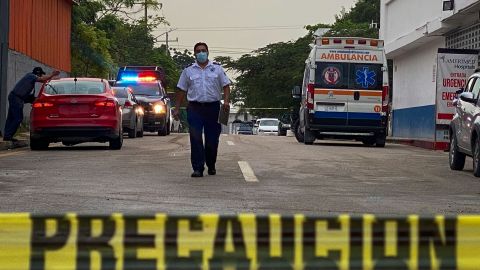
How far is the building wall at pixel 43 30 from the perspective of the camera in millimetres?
26639

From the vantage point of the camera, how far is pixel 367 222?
3.89 metres

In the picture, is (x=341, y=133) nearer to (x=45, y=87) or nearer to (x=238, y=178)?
(x=45, y=87)

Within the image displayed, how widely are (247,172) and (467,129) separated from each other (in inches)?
146

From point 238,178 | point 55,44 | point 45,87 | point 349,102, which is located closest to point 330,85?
point 349,102

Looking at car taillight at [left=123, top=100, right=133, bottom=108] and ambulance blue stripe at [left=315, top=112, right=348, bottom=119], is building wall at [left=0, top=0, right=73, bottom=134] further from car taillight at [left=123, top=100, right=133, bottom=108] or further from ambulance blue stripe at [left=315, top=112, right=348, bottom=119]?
ambulance blue stripe at [left=315, top=112, right=348, bottom=119]

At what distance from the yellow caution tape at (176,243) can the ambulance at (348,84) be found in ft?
58.3

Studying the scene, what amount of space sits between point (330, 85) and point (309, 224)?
17948mm

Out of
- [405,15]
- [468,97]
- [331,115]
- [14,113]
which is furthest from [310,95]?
[405,15]

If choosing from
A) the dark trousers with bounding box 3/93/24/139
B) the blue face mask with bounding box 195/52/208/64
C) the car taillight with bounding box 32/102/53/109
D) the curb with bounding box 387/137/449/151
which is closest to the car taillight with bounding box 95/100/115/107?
the car taillight with bounding box 32/102/53/109

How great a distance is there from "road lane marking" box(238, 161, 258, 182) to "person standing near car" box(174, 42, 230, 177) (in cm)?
65

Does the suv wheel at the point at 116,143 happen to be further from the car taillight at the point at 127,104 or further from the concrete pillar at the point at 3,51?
the car taillight at the point at 127,104

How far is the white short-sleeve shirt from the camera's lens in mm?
10789

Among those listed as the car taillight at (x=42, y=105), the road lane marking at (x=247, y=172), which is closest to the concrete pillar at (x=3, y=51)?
the car taillight at (x=42, y=105)

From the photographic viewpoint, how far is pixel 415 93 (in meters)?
32.4
